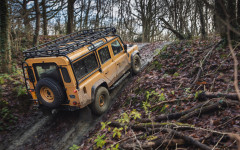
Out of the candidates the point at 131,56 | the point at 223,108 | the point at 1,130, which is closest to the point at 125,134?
the point at 223,108

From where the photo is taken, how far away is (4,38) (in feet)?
26.9

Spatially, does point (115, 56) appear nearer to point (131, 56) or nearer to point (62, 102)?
point (131, 56)

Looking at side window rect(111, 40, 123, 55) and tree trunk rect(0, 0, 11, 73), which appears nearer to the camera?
side window rect(111, 40, 123, 55)

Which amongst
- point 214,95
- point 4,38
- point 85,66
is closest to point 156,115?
point 214,95

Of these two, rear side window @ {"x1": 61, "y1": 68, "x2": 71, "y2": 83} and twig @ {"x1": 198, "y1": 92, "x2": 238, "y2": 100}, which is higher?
rear side window @ {"x1": 61, "y1": 68, "x2": 71, "y2": 83}

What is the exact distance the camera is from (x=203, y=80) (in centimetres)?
521

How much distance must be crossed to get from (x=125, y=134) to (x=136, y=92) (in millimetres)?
2541

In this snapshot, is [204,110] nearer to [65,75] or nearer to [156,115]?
[156,115]

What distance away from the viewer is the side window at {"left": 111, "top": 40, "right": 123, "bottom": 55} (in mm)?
7515

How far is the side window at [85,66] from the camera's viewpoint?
5655 millimetres

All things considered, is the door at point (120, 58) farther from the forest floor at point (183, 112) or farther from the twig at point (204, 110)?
the twig at point (204, 110)

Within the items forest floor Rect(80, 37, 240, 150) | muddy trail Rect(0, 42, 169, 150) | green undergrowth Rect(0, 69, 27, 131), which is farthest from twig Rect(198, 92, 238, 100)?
green undergrowth Rect(0, 69, 27, 131)

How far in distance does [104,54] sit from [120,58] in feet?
3.56

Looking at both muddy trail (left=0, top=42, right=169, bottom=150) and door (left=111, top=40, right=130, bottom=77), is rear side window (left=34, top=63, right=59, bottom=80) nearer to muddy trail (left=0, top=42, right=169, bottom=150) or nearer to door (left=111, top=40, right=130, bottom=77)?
muddy trail (left=0, top=42, right=169, bottom=150)
